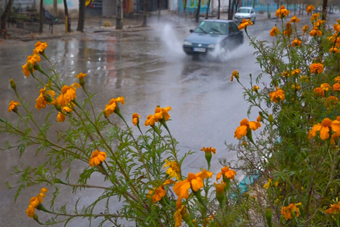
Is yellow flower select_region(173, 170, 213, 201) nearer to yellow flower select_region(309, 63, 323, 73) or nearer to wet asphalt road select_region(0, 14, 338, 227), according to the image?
yellow flower select_region(309, 63, 323, 73)

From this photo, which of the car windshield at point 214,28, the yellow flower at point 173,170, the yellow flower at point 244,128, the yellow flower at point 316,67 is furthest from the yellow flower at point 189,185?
the car windshield at point 214,28

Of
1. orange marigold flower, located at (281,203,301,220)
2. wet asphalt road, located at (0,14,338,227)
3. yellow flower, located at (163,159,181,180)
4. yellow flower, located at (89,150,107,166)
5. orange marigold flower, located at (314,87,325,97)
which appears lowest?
wet asphalt road, located at (0,14,338,227)

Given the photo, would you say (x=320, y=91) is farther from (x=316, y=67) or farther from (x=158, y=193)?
(x=158, y=193)

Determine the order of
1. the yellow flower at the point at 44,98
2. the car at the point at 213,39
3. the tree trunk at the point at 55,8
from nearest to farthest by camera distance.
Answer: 1. the yellow flower at the point at 44,98
2. the car at the point at 213,39
3. the tree trunk at the point at 55,8

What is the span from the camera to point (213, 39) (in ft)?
56.5

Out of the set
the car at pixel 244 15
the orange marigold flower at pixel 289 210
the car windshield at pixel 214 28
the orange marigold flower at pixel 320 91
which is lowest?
the car at pixel 244 15

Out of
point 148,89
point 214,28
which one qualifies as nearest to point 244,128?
point 148,89

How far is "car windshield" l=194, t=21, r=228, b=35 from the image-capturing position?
17859mm

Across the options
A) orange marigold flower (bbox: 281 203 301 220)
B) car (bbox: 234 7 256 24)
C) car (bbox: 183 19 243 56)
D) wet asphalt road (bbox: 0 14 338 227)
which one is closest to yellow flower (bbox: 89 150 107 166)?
orange marigold flower (bbox: 281 203 301 220)

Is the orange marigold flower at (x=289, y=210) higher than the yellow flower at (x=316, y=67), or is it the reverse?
the yellow flower at (x=316, y=67)

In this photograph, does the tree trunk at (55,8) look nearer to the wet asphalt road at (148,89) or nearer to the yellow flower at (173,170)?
the wet asphalt road at (148,89)

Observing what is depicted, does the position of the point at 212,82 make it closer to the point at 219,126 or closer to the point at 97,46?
the point at 219,126

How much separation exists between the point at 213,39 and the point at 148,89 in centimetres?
661

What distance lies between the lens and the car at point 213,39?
1698 centimetres
